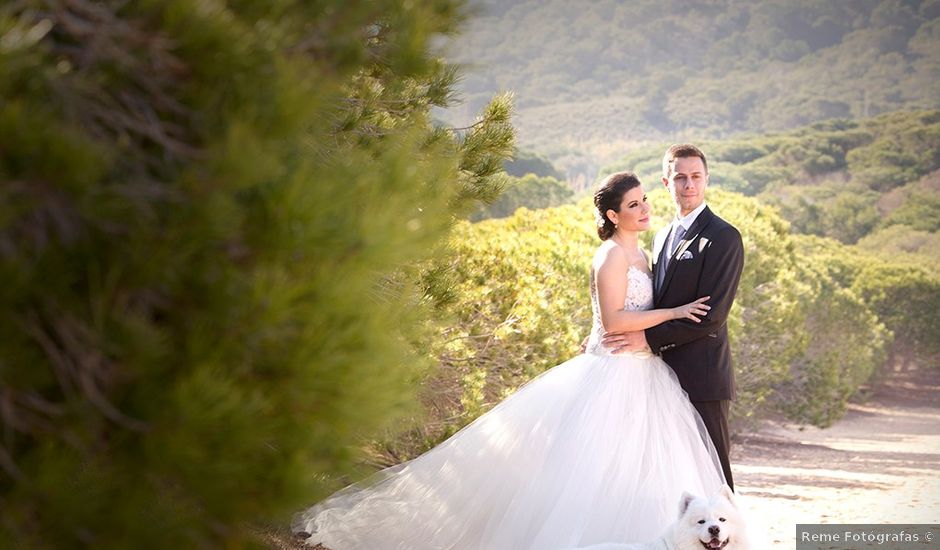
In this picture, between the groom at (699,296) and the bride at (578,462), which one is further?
the groom at (699,296)

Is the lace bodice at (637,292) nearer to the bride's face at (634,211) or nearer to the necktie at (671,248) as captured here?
the necktie at (671,248)

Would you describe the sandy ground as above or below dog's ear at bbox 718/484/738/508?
below

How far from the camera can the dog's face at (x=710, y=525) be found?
353 centimetres

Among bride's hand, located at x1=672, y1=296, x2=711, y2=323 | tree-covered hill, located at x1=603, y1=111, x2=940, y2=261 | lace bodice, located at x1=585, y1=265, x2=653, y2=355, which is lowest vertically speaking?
tree-covered hill, located at x1=603, y1=111, x2=940, y2=261

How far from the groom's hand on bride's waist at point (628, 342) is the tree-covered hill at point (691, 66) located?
3585 cm

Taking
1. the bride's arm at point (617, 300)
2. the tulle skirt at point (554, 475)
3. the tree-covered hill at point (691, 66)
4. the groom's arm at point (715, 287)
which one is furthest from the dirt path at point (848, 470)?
the tree-covered hill at point (691, 66)

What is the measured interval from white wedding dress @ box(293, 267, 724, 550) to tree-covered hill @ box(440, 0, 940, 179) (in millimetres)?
35788

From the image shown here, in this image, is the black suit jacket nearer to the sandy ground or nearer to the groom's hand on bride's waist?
the groom's hand on bride's waist

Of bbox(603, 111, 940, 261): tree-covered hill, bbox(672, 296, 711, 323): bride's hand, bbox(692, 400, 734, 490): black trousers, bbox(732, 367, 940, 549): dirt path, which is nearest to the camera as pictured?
bbox(672, 296, 711, 323): bride's hand

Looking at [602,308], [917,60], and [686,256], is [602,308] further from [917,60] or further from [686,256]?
[917,60]

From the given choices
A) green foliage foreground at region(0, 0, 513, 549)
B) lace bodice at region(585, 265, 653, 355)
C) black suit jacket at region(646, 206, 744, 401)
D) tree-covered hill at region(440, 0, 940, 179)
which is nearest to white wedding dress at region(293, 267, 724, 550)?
lace bodice at region(585, 265, 653, 355)

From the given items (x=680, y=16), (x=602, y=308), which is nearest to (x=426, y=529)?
(x=602, y=308)

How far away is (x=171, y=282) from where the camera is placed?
2004 mm

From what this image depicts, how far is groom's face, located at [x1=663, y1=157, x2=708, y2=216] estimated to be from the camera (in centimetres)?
471
